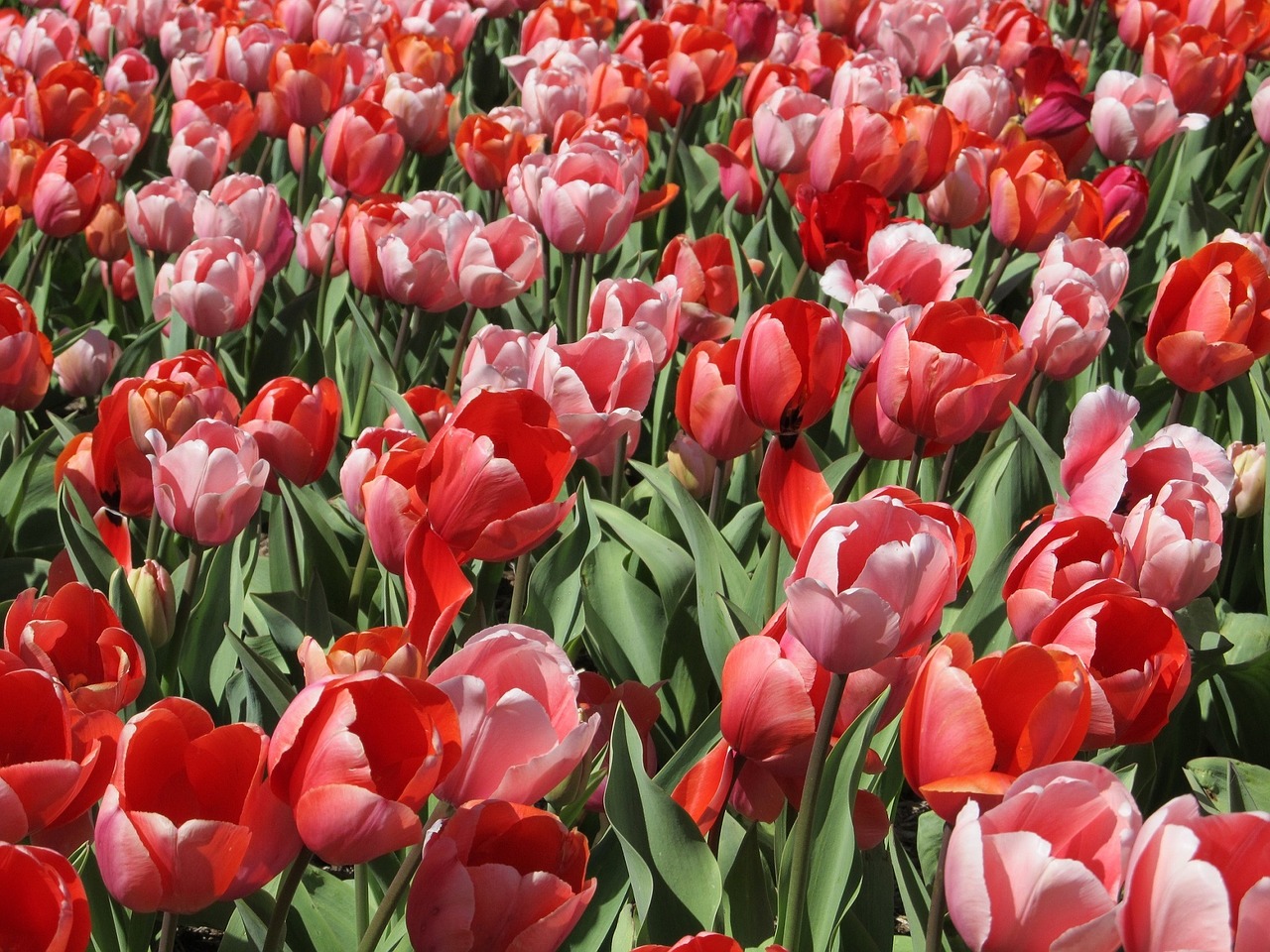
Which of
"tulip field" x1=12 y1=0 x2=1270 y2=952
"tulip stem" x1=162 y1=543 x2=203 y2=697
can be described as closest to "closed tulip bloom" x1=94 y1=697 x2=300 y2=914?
"tulip field" x1=12 y1=0 x2=1270 y2=952

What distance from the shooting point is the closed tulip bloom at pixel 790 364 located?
141 centimetres

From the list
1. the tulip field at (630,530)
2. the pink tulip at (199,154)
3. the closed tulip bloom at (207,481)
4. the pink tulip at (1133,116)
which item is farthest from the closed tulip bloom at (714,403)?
the pink tulip at (1133,116)

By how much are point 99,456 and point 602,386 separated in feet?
2.10

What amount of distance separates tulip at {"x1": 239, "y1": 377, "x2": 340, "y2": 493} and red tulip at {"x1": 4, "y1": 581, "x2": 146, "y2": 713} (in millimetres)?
397

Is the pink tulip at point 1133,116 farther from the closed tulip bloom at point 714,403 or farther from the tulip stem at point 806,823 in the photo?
the tulip stem at point 806,823

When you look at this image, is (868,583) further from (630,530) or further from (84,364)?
(84,364)

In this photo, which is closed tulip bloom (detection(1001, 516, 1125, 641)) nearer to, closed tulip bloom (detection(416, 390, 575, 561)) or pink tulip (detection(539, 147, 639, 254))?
closed tulip bloom (detection(416, 390, 575, 561))

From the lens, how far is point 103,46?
3.90 meters

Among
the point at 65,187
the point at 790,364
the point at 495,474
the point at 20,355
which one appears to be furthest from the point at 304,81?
the point at 495,474

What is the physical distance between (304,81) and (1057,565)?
7.48 ft

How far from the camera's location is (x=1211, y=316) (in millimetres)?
1768

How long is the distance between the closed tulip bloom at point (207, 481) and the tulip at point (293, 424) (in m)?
0.17

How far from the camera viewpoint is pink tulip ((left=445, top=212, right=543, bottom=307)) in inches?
78.5

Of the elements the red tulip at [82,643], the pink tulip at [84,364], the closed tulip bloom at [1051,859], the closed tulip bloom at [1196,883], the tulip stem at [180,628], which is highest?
the closed tulip bloom at [1196,883]
